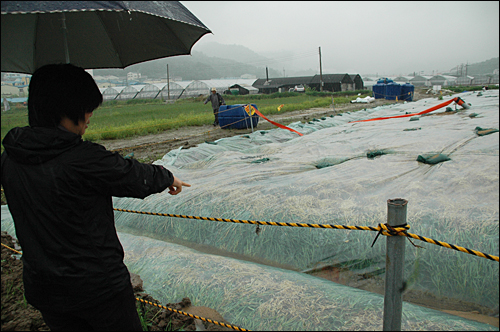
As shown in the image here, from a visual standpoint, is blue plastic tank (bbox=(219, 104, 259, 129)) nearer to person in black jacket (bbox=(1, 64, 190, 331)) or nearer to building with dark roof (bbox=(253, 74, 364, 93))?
person in black jacket (bbox=(1, 64, 190, 331))

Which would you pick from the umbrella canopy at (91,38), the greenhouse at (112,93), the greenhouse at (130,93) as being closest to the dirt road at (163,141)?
the umbrella canopy at (91,38)

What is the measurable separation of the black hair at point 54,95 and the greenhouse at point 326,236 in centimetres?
114

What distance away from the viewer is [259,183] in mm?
3541

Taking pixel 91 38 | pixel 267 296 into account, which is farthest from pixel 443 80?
pixel 267 296

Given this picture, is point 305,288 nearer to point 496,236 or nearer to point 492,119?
point 496,236

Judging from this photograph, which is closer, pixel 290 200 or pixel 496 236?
pixel 496 236

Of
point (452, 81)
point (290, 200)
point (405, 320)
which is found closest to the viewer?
point (405, 320)

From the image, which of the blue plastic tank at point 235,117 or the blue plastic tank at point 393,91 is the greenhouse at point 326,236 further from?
the blue plastic tank at point 393,91

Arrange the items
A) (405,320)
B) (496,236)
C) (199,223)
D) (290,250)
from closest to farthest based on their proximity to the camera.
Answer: (405,320)
(496,236)
(290,250)
(199,223)

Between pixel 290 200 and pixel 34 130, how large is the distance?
217cm

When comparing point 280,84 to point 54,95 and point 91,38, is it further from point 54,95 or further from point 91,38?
point 54,95

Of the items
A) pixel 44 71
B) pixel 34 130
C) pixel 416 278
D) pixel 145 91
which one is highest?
pixel 145 91

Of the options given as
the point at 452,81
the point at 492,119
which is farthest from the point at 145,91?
the point at 452,81

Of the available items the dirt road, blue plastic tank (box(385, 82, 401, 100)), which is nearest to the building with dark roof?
blue plastic tank (box(385, 82, 401, 100))
